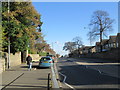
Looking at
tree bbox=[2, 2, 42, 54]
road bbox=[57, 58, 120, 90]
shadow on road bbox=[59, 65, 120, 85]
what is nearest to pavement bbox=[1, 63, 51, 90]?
road bbox=[57, 58, 120, 90]

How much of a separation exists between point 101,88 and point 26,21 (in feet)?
60.8

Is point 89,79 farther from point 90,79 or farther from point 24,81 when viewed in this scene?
point 24,81

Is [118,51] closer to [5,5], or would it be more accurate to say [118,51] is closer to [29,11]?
[29,11]

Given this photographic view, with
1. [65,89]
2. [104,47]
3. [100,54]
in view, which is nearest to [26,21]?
[65,89]

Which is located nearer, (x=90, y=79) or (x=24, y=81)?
(x=24, y=81)

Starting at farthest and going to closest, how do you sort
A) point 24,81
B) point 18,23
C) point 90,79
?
point 18,23
point 90,79
point 24,81

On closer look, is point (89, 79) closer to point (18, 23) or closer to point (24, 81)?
point (24, 81)

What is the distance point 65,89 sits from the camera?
952 cm

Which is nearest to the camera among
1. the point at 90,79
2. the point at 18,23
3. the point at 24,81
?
the point at 24,81

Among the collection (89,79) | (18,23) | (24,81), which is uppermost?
(18,23)

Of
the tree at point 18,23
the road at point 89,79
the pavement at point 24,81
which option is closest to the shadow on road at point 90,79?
the road at point 89,79

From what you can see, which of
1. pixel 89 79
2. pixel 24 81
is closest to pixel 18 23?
pixel 24 81

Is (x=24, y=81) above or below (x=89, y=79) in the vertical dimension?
above

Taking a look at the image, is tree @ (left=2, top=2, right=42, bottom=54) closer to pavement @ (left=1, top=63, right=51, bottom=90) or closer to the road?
pavement @ (left=1, top=63, right=51, bottom=90)
